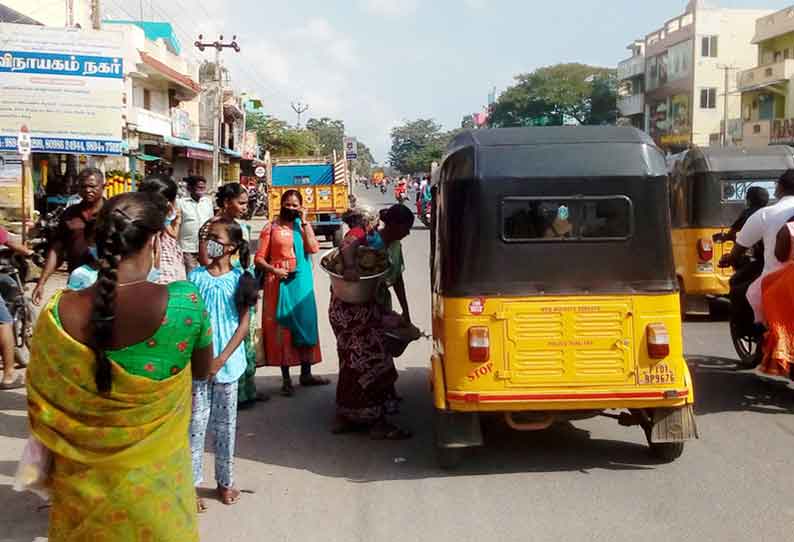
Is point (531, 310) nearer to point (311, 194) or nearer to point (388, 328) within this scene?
point (388, 328)

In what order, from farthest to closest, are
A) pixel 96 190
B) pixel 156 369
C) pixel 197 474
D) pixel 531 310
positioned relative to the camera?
pixel 96 190 < pixel 531 310 < pixel 197 474 < pixel 156 369

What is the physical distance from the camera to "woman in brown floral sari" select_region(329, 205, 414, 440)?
6449mm

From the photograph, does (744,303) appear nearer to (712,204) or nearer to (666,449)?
(666,449)

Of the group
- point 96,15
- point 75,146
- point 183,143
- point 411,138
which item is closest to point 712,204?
point 75,146

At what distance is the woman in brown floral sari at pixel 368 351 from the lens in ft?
21.2

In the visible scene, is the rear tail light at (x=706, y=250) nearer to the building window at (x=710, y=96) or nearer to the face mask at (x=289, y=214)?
the face mask at (x=289, y=214)

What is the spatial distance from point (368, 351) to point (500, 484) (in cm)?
151

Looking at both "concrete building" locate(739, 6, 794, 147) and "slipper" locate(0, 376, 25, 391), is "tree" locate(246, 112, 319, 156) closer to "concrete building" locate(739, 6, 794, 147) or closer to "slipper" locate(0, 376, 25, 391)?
"concrete building" locate(739, 6, 794, 147)

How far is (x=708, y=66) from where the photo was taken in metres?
57.1

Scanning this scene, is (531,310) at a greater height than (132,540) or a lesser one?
greater

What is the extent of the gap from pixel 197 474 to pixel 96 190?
221cm

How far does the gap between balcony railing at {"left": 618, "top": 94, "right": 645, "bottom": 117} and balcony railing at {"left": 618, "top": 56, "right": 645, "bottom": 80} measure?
5.44 ft

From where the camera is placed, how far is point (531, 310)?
5.43 metres

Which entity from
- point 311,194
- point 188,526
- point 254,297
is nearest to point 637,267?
point 254,297
